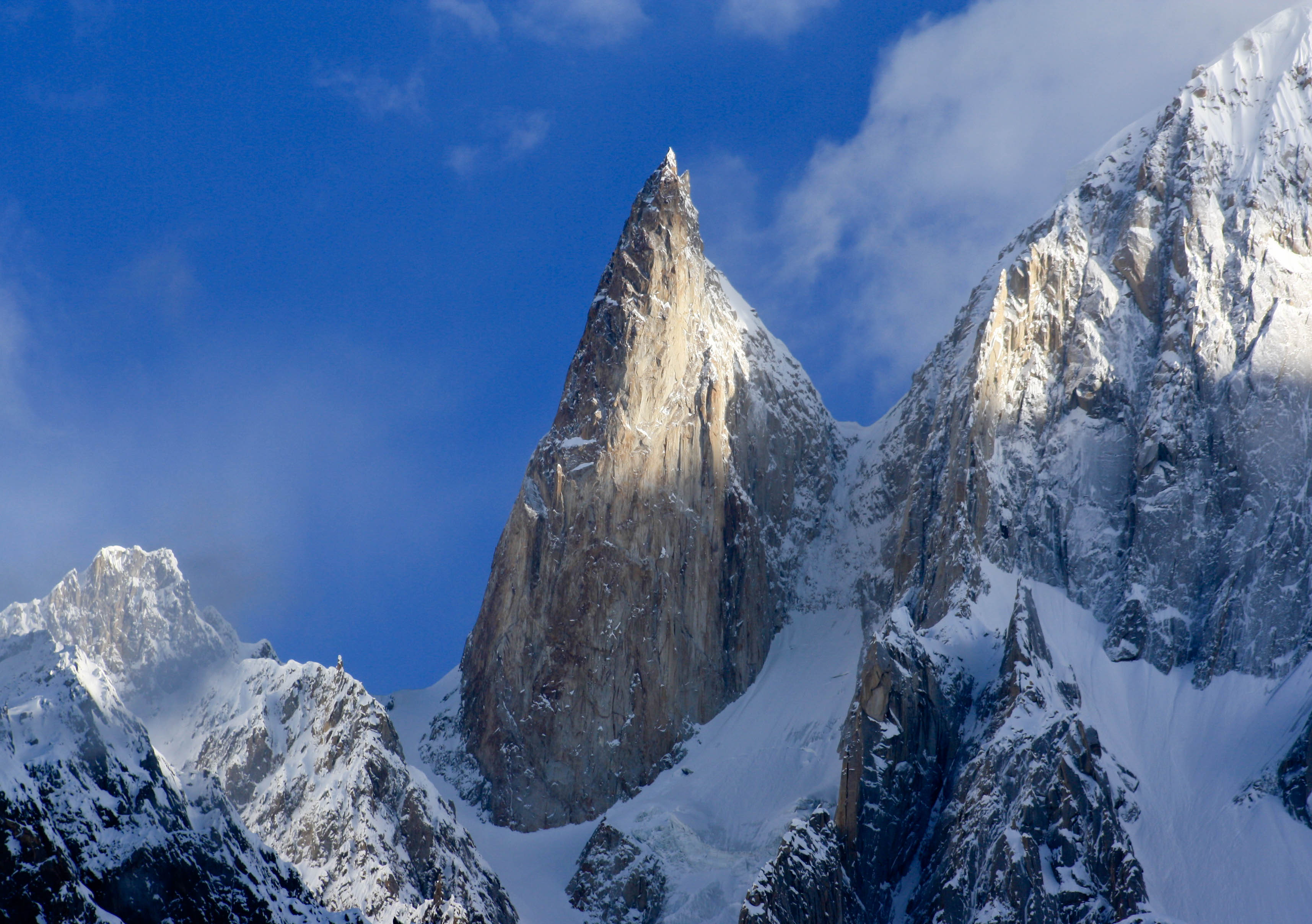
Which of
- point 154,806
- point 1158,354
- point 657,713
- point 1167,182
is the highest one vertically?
point 1167,182

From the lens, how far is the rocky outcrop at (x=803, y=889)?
115438 mm

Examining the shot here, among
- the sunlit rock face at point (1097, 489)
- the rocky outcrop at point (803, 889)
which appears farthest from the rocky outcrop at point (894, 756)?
the rocky outcrop at point (803, 889)

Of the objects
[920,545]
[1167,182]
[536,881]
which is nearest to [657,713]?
[536,881]

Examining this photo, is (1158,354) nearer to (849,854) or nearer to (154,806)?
(849,854)

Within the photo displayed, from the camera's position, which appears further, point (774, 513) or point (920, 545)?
point (774, 513)

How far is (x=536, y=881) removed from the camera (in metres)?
141

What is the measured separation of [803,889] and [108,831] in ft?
194

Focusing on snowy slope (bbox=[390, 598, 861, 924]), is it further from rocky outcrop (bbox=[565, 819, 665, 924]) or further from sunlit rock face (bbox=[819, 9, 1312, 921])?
sunlit rock face (bbox=[819, 9, 1312, 921])

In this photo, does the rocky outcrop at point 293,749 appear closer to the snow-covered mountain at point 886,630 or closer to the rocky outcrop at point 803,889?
the snow-covered mountain at point 886,630

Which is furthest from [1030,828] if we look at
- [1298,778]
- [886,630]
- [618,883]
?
[618,883]

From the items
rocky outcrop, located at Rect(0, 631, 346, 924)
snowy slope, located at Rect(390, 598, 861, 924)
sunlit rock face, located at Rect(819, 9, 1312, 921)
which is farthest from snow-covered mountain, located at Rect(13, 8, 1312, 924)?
rocky outcrop, located at Rect(0, 631, 346, 924)

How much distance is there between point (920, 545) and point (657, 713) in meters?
29.9

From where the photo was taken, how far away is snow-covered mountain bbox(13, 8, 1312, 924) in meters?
119

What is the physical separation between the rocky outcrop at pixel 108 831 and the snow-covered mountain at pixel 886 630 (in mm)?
17562
